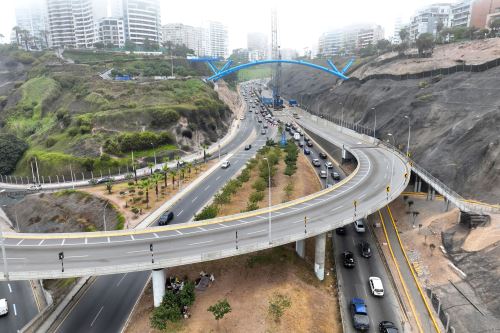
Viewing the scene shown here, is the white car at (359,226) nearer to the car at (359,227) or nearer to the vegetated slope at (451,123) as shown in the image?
the car at (359,227)

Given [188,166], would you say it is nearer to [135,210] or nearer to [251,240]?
[135,210]

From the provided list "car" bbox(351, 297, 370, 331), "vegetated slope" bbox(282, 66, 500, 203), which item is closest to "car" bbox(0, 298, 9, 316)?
"car" bbox(351, 297, 370, 331)

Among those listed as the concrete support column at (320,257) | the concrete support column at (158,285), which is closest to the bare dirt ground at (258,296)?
the concrete support column at (320,257)

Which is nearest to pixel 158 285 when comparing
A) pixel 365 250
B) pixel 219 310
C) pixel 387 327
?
pixel 219 310

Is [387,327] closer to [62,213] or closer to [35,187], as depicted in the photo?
[62,213]

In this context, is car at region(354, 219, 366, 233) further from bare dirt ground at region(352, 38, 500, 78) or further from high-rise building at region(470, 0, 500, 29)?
high-rise building at region(470, 0, 500, 29)
